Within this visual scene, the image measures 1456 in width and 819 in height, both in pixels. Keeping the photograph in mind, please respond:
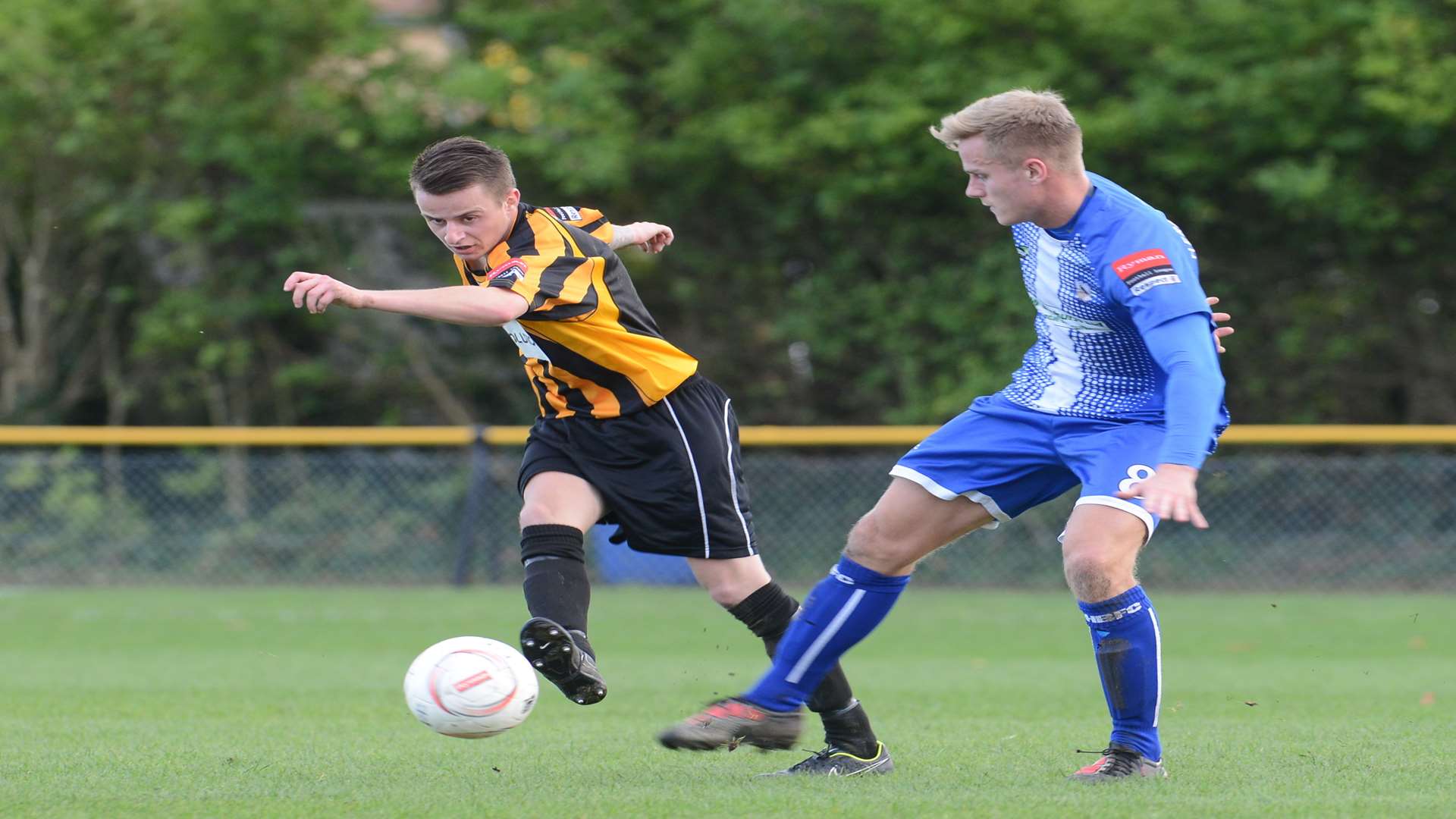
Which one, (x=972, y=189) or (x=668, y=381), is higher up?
(x=972, y=189)

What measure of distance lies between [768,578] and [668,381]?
668mm

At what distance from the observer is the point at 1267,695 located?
269 inches

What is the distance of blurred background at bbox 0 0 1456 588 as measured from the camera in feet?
40.7

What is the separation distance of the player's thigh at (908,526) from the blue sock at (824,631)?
0.16ft

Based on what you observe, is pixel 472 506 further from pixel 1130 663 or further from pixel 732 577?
pixel 1130 663

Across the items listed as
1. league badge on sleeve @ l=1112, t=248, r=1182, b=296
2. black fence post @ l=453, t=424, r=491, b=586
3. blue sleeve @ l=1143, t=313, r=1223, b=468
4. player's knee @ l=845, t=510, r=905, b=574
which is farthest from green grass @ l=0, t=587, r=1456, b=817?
black fence post @ l=453, t=424, r=491, b=586

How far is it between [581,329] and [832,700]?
1286 mm

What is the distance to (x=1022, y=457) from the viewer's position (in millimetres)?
4609

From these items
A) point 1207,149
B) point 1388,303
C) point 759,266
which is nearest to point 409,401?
point 759,266

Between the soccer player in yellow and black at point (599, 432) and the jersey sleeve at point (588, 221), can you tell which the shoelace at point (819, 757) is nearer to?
the soccer player in yellow and black at point (599, 432)

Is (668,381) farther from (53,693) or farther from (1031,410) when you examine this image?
(53,693)

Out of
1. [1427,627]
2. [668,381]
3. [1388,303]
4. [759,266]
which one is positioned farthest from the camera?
[759,266]

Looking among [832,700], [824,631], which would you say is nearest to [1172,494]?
[824,631]

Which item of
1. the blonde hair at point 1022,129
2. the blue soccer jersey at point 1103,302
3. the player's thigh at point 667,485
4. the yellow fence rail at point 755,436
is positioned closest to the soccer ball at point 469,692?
the player's thigh at point 667,485
